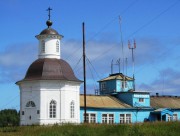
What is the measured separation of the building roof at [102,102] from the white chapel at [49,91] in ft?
26.4

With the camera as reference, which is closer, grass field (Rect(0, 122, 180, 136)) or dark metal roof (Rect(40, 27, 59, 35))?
grass field (Rect(0, 122, 180, 136))

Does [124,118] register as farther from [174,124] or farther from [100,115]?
[174,124]

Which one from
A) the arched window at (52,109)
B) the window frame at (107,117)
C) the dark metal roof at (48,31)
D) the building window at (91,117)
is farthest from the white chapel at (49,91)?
the window frame at (107,117)

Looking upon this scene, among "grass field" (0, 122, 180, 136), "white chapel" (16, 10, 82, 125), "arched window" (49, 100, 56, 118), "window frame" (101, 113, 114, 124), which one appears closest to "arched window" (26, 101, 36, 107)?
"white chapel" (16, 10, 82, 125)

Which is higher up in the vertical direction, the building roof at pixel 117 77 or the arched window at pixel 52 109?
the building roof at pixel 117 77

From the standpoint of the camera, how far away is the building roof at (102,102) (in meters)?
49.7

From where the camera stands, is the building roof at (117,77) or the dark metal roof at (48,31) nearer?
the dark metal roof at (48,31)

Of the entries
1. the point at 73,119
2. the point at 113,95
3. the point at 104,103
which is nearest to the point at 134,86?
the point at 113,95

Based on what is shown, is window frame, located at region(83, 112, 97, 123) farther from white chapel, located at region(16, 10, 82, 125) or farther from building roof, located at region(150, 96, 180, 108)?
building roof, located at region(150, 96, 180, 108)

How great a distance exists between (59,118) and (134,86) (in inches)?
750

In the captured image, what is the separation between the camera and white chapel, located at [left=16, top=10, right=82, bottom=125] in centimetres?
3981

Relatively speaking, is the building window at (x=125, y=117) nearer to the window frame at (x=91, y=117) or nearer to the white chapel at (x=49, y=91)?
the window frame at (x=91, y=117)

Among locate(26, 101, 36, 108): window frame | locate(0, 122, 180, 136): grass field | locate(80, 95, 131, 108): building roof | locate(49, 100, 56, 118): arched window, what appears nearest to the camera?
locate(0, 122, 180, 136): grass field

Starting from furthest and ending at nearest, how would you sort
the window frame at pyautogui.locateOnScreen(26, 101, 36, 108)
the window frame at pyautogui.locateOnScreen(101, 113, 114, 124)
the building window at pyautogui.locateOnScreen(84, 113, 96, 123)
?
the window frame at pyautogui.locateOnScreen(101, 113, 114, 124), the building window at pyautogui.locateOnScreen(84, 113, 96, 123), the window frame at pyautogui.locateOnScreen(26, 101, 36, 108)
